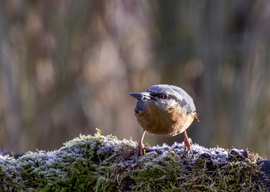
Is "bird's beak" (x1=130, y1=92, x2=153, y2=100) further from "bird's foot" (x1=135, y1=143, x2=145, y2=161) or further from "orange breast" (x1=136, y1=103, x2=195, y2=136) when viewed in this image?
"bird's foot" (x1=135, y1=143, x2=145, y2=161)

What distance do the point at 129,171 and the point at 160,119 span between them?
0.58 m

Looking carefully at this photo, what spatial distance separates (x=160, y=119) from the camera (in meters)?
2.09

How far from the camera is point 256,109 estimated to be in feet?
14.4

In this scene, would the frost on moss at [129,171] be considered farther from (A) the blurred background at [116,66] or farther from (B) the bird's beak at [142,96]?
(A) the blurred background at [116,66]

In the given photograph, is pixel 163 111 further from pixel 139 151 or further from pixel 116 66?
pixel 116 66

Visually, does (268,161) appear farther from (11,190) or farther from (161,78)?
(161,78)

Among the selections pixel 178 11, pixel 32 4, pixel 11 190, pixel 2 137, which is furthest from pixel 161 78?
pixel 11 190

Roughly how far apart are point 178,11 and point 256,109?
196cm

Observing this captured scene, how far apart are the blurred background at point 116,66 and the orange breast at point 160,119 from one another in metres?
2.35

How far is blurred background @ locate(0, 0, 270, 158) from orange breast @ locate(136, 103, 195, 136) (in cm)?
235

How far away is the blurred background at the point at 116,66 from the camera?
14.0 feet

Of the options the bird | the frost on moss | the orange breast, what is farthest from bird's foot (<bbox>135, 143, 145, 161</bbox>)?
the orange breast

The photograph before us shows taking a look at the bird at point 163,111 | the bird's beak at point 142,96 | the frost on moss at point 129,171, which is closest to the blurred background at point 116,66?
the bird at point 163,111

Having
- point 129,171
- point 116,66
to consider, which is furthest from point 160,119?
point 116,66
